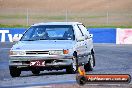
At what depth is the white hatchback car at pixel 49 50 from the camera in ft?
57.6

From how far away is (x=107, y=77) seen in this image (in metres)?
13.1

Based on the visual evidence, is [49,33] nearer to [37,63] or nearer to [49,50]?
[49,50]

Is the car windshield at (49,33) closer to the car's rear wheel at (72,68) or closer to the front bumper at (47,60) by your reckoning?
the car's rear wheel at (72,68)

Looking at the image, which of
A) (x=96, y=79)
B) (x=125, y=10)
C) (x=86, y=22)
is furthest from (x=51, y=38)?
(x=125, y=10)

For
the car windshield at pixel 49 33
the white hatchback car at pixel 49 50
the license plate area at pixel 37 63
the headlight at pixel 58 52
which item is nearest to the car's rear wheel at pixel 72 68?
the white hatchback car at pixel 49 50

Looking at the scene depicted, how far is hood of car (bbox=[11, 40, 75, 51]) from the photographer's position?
17.7 metres

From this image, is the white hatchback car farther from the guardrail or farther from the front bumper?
the guardrail

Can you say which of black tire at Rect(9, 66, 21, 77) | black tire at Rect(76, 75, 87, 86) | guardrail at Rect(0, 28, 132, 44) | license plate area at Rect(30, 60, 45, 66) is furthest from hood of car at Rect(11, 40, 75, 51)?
guardrail at Rect(0, 28, 132, 44)

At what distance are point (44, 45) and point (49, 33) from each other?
128 centimetres

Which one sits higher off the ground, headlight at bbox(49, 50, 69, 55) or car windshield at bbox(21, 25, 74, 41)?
car windshield at bbox(21, 25, 74, 41)

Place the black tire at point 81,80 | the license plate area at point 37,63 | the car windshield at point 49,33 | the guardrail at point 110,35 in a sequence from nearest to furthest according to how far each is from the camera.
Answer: the black tire at point 81,80 → the license plate area at point 37,63 → the car windshield at point 49,33 → the guardrail at point 110,35

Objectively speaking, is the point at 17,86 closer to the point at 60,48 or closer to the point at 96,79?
the point at 96,79

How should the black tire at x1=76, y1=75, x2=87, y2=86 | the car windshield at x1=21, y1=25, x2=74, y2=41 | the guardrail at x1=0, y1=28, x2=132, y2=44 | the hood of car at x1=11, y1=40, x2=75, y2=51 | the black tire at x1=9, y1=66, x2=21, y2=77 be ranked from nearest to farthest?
the black tire at x1=76, y1=75, x2=87, y2=86
the hood of car at x1=11, y1=40, x2=75, y2=51
the black tire at x1=9, y1=66, x2=21, y2=77
the car windshield at x1=21, y1=25, x2=74, y2=41
the guardrail at x1=0, y1=28, x2=132, y2=44

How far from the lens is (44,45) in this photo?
17.8 m
